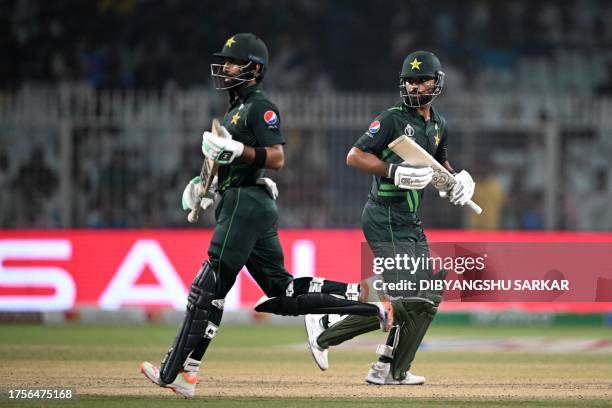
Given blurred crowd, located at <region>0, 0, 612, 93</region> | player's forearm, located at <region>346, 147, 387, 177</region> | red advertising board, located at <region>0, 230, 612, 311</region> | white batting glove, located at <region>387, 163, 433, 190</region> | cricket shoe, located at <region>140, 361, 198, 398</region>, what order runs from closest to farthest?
cricket shoe, located at <region>140, 361, 198, 398</region> < white batting glove, located at <region>387, 163, 433, 190</region> < player's forearm, located at <region>346, 147, 387, 177</region> < red advertising board, located at <region>0, 230, 612, 311</region> < blurred crowd, located at <region>0, 0, 612, 93</region>

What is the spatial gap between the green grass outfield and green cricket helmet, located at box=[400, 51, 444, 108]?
1.97 m

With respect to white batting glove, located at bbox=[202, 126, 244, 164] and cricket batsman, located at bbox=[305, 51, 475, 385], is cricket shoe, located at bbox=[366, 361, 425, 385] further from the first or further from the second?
white batting glove, located at bbox=[202, 126, 244, 164]

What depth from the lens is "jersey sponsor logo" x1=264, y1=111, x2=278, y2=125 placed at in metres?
7.51

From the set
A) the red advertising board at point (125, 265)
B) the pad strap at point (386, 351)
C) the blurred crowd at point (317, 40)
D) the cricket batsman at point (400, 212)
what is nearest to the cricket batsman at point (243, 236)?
the cricket batsman at point (400, 212)

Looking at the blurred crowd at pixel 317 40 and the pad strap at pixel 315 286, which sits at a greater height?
the blurred crowd at pixel 317 40

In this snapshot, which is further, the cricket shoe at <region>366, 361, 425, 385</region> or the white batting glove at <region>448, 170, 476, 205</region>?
the cricket shoe at <region>366, 361, 425, 385</region>

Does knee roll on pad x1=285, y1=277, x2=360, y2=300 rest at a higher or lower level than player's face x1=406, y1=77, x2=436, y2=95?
lower

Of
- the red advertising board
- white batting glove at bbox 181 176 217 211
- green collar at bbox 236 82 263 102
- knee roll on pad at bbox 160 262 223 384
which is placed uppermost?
green collar at bbox 236 82 263 102

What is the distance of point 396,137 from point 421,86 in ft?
1.28

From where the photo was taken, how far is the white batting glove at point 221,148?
7234mm

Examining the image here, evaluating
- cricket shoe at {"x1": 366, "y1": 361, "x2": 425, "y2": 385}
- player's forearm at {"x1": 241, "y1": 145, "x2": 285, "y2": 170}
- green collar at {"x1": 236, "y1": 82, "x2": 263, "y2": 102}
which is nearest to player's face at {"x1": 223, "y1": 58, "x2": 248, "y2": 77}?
green collar at {"x1": 236, "y1": 82, "x2": 263, "y2": 102}

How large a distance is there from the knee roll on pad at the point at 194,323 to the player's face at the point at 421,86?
191cm

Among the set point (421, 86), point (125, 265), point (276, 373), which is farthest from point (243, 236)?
point (125, 265)

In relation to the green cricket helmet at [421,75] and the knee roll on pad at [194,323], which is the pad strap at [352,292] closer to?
the knee roll on pad at [194,323]
